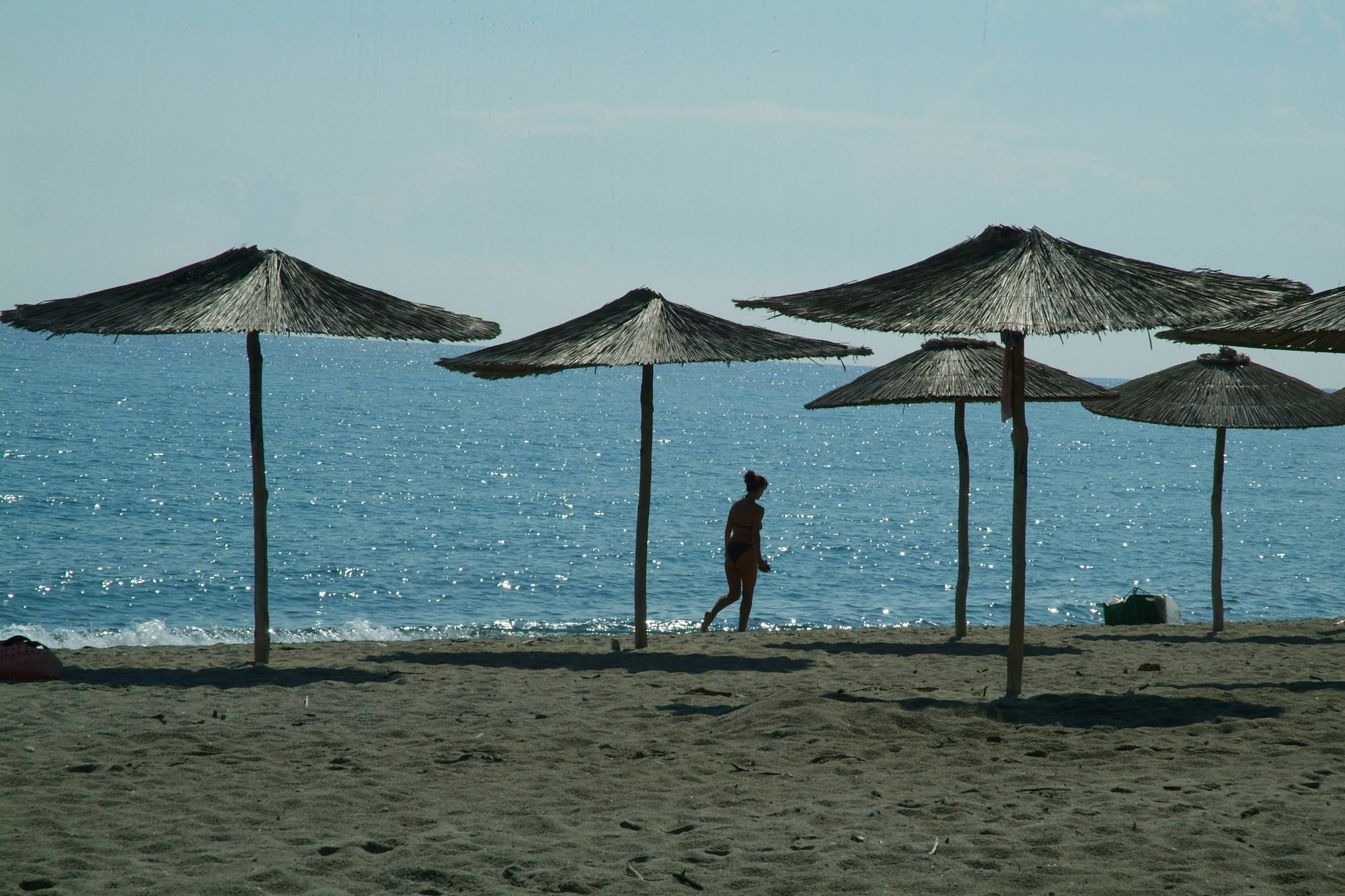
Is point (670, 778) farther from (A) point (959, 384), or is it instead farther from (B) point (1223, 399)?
(B) point (1223, 399)

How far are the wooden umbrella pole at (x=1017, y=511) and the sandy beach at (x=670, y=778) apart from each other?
0.23 metres

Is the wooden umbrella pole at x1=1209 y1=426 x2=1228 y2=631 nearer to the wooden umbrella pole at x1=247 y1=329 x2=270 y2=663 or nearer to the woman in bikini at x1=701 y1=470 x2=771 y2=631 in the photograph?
the woman in bikini at x1=701 y1=470 x2=771 y2=631

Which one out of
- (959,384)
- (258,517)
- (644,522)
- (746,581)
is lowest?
(746,581)

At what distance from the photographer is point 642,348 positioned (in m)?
8.16

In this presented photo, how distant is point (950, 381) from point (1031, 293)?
3189 mm

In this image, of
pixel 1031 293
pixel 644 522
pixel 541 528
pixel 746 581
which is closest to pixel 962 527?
pixel 746 581

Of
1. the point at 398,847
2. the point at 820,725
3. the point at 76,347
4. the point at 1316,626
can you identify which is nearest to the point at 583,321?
the point at 820,725

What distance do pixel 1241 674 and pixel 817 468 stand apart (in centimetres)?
4500

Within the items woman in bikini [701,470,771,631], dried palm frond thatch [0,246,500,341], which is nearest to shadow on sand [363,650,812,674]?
woman in bikini [701,470,771,631]

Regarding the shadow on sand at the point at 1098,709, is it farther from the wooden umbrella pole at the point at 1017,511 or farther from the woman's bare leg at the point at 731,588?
the woman's bare leg at the point at 731,588

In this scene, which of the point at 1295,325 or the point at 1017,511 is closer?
the point at 1017,511

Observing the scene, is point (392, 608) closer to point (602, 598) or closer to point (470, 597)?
point (470, 597)

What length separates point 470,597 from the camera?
1891 centimetres

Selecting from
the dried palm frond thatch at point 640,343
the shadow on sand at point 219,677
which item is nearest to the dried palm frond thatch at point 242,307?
the dried palm frond thatch at point 640,343
